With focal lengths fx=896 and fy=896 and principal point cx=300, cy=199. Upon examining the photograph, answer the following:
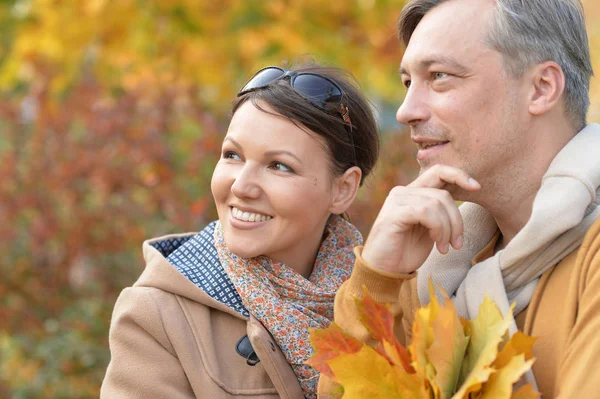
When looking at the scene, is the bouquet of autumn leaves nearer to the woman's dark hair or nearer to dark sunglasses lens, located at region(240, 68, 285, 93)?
the woman's dark hair

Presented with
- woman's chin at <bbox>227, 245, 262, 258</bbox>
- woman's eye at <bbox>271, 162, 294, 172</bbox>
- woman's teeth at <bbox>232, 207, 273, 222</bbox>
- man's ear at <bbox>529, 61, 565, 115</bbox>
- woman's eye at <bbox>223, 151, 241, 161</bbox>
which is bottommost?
woman's chin at <bbox>227, 245, 262, 258</bbox>

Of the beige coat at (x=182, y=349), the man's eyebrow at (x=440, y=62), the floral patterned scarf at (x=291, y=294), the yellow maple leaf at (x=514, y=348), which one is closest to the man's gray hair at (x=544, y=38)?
the man's eyebrow at (x=440, y=62)

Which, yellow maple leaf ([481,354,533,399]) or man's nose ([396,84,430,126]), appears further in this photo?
man's nose ([396,84,430,126])

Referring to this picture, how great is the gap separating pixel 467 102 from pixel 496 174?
0.84ft

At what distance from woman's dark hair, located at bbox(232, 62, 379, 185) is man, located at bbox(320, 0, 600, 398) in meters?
0.39

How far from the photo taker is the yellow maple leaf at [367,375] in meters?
2.39

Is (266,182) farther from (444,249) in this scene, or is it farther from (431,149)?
(444,249)

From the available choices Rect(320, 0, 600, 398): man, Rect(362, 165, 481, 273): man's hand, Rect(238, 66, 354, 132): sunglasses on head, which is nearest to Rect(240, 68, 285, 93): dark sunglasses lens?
Rect(238, 66, 354, 132): sunglasses on head

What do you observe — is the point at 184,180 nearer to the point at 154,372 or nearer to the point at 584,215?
the point at 154,372

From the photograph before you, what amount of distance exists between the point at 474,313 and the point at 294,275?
79cm

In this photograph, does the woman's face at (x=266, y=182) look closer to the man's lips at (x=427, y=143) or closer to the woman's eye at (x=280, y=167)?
the woman's eye at (x=280, y=167)

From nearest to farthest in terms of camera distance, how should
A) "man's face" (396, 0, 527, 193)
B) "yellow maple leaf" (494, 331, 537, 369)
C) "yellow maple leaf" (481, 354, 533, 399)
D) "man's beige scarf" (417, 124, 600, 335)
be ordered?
"yellow maple leaf" (481, 354, 533, 399), "yellow maple leaf" (494, 331, 537, 369), "man's beige scarf" (417, 124, 600, 335), "man's face" (396, 0, 527, 193)

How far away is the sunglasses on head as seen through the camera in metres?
3.30

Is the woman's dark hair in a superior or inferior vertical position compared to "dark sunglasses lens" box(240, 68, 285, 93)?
inferior
